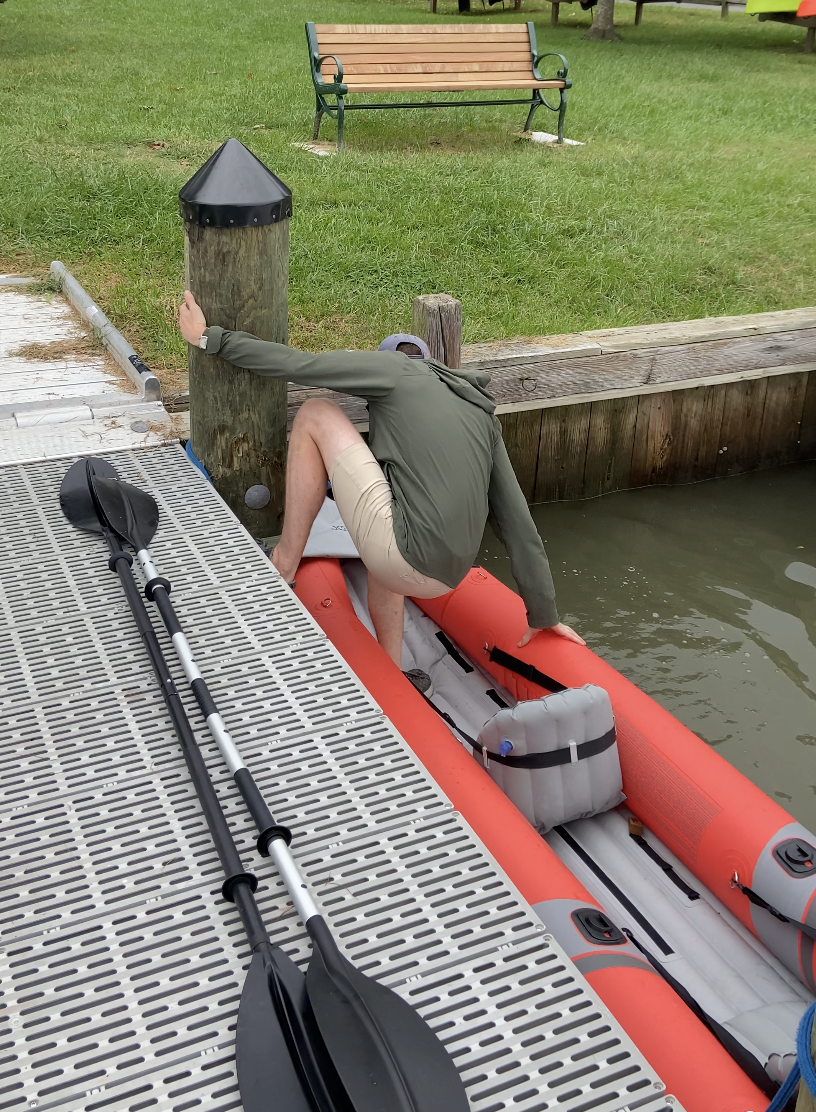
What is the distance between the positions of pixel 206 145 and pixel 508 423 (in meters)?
4.99

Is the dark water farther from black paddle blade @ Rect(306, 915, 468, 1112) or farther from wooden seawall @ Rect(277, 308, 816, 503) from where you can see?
black paddle blade @ Rect(306, 915, 468, 1112)

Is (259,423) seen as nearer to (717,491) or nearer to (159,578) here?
(159,578)

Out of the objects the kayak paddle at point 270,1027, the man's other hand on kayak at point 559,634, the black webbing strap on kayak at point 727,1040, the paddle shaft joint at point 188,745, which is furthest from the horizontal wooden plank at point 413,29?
the kayak paddle at point 270,1027

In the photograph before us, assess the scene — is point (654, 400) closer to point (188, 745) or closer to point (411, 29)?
point (188, 745)

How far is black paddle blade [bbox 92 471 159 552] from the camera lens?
3402 millimetres

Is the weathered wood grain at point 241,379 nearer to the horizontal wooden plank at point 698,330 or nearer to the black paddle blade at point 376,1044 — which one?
the horizontal wooden plank at point 698,330

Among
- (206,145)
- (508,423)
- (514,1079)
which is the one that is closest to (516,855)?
(514,1079)

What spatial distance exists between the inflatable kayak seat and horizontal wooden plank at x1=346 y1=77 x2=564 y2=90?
7.58 metres

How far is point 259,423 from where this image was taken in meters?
3.96

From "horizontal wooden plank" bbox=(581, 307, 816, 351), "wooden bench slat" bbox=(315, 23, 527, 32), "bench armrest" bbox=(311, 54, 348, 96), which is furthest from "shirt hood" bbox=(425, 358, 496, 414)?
"wooden bench slat" bbox=(315, 23, 527, 32)

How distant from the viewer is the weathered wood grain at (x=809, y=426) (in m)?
5.92

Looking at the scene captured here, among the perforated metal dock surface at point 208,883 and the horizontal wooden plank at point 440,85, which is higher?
the horizontal wooden plank at point 440,85

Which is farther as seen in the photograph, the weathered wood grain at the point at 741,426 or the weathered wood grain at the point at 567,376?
the weathered wood grain at the point at 741,426

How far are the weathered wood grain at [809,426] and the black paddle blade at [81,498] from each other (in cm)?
411
